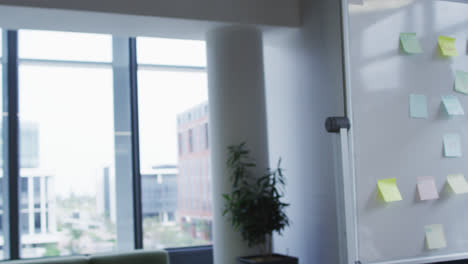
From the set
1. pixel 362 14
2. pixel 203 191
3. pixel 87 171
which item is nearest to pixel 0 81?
pixel 87 171

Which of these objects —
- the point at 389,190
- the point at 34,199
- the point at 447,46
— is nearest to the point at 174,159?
the point at 34,199

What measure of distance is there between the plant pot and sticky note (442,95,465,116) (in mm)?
1791

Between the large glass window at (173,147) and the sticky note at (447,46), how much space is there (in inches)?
121

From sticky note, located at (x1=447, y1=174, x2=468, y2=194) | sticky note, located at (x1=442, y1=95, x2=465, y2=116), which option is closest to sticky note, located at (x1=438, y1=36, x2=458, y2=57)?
sticky note, located at (x1=442, y1=95, x2=465, y2=116)

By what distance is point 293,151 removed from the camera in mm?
4418

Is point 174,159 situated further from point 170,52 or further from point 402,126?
point 402,126

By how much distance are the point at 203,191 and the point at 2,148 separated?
200cm

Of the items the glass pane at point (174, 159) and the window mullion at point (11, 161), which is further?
the glass pane at point (174, 159)

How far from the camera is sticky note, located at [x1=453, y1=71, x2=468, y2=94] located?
9.01 feet

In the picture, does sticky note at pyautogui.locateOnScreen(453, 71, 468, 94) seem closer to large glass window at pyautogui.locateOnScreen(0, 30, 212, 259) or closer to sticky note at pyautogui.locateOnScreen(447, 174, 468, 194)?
sticky note at pyautogui.locateOnScreen(447, 174, 468, 194)

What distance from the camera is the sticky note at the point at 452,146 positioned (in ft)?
8.85

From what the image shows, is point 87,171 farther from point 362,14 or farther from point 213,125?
point 362,14

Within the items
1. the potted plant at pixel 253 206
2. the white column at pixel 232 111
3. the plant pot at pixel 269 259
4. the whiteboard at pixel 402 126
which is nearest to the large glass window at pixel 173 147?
the white column at pixel 232 111

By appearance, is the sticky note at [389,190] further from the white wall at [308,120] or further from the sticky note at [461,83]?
the white wall at [308,120]
